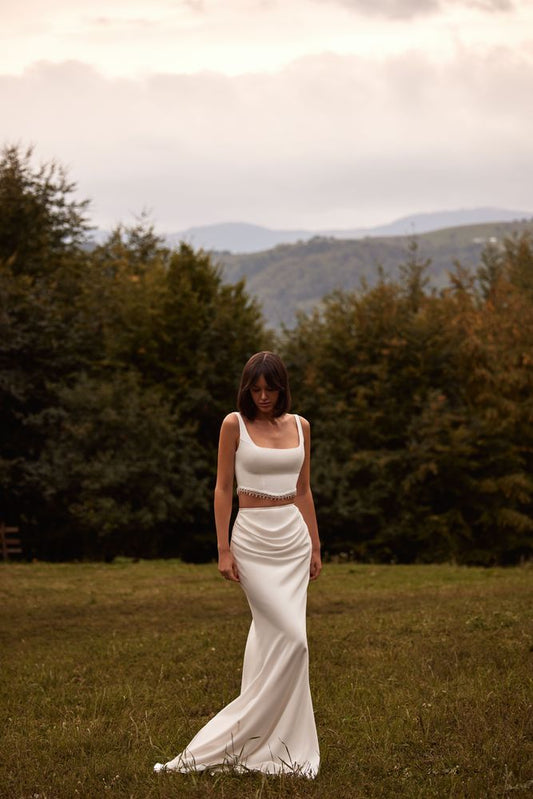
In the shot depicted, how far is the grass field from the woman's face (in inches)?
96.3

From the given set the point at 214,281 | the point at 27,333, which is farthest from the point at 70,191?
the point at 27,333

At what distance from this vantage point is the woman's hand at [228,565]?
687 cm

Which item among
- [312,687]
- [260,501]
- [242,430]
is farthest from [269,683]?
[312,687]

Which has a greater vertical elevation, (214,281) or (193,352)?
(214,281)

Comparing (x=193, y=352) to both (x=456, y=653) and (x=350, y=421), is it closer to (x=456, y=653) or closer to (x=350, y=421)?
(x=350, y=421)

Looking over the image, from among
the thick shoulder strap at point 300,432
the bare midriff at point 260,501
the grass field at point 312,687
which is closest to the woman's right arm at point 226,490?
the bare midriff at point 260,501

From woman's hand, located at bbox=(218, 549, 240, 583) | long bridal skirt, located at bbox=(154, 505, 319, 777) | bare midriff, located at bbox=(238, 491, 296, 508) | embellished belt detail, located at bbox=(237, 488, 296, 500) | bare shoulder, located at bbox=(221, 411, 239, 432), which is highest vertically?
bare shoulder, located at bbox=(221, 411, 239, 432)

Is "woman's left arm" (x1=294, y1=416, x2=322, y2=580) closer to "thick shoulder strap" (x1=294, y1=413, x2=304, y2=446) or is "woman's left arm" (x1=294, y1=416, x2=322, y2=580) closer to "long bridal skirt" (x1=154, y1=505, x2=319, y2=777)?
"thick shoulder strap" (x1=294, y1=413, x2=304, y2=446)

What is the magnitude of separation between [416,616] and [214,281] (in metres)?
29.9

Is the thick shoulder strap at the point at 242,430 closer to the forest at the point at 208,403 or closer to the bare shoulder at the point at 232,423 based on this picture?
the bare shoulder at the point at 232,423

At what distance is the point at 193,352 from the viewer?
3978 cm

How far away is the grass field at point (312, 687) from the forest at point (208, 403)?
1555 centimetres

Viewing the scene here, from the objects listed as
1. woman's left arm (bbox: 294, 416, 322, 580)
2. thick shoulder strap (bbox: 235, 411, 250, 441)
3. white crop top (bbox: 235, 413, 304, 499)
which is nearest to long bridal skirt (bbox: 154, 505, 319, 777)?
white crop top (bbox: 235, 413, 304, 499)

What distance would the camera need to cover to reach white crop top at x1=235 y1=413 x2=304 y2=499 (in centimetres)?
694
